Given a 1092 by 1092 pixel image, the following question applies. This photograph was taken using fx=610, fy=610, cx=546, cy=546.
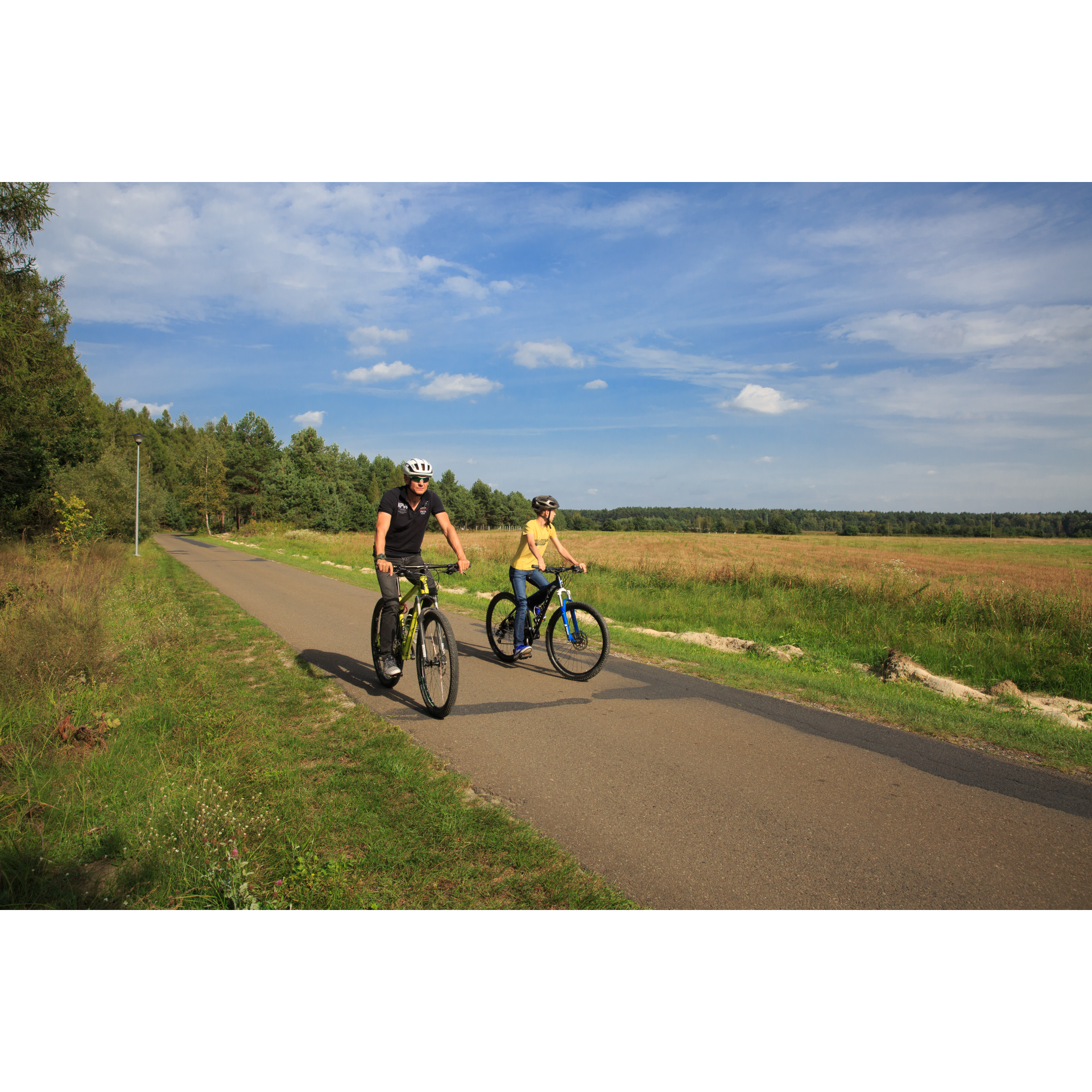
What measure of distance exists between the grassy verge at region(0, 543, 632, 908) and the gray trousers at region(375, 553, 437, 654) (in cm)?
78

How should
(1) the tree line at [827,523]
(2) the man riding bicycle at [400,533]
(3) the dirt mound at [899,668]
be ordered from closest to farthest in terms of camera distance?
(2) the man riding bicycle at [400,533] < (3) the dirt mound at [899,668] < (1) the tree line at [827,523]

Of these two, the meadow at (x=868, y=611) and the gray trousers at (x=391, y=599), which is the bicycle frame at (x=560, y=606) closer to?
the gray trousers at (x=391, y=599)

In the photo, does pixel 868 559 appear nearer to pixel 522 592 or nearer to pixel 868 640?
pixel 868 640

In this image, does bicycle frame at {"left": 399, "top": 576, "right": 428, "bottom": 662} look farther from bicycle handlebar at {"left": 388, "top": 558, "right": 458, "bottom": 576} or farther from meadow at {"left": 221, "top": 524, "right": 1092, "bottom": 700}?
meadow at {"left": 221, "top": 524, "right": 1092, "bottom": 700}

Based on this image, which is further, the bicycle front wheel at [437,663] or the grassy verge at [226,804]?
the bicycle front wheel at [437,663]

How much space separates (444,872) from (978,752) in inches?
185

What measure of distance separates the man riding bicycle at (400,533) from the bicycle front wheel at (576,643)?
1.65 m

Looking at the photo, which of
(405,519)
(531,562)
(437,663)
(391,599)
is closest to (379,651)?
(391,599)

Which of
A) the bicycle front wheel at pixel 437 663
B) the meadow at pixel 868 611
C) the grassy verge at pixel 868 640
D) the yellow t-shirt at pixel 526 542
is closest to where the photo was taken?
the bicycle front wheel at pixel 437 663

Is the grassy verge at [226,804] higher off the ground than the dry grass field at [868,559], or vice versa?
the dry grass field at [868,559]

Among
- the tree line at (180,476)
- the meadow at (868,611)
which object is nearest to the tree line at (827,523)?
the tree line at (180,476)

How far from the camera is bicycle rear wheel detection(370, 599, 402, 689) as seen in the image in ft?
21.5

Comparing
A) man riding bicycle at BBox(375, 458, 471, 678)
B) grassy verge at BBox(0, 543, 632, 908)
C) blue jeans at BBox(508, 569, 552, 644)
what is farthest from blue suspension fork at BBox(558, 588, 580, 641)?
grassy verge at BBox(0, 543, 632, 908)

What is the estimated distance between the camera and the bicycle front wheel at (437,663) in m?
5.67
